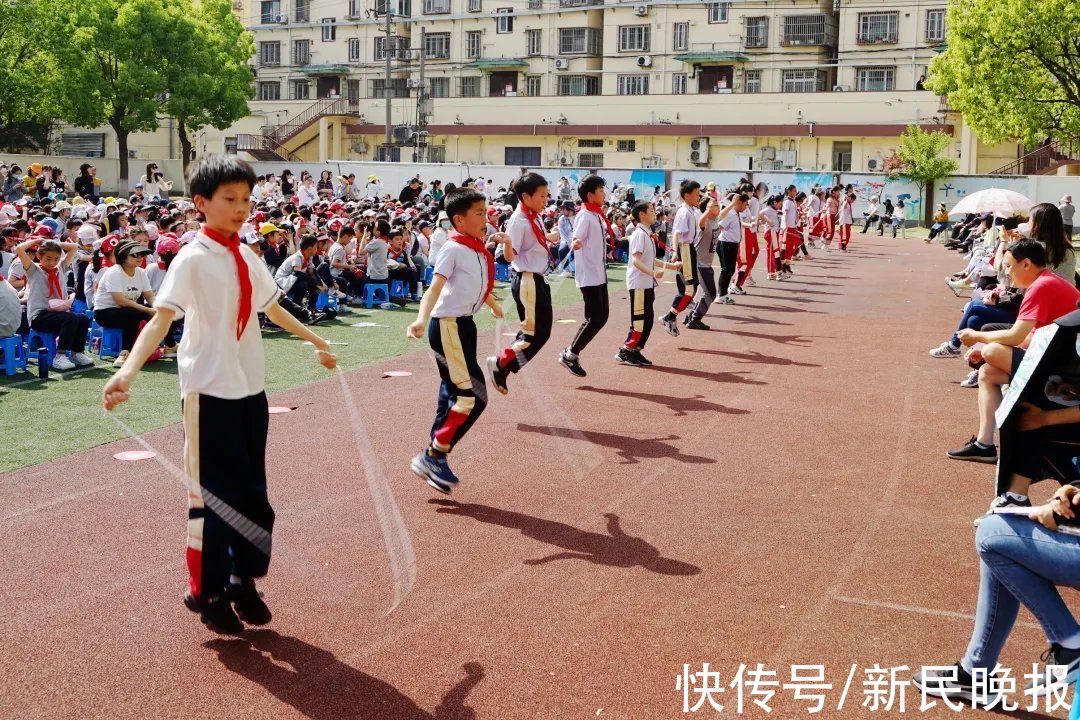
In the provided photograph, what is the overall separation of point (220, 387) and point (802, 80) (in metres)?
55.7

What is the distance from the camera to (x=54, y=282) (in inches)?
480

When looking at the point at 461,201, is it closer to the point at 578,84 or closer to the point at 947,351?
the point at 947,351

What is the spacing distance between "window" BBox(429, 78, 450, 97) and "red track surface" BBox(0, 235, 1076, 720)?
5527cm

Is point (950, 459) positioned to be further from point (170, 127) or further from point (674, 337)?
point (170, 127)

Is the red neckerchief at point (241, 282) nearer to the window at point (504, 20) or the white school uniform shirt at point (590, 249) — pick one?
the white school uniform shirt at point (590, 249)

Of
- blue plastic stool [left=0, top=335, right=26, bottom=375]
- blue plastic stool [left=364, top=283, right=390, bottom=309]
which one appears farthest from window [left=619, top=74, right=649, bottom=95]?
blue plastic stool [left=0, top=335, right=26, bottom=375]

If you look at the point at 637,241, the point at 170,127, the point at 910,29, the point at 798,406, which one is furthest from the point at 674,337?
the point at 170,127

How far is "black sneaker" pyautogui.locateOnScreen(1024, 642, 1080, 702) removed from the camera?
13.9ft

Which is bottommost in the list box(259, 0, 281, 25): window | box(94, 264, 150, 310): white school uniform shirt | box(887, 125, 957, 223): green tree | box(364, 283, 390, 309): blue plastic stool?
box(364, 283, 390, 309): blue plastic stool

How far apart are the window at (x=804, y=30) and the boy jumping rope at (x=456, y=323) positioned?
52.5 metres

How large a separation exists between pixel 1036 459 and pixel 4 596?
5.42m

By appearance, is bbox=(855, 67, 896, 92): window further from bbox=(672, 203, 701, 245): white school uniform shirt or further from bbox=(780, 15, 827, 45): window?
bbox=(672, 203, 701, 245): white school uniform shirt

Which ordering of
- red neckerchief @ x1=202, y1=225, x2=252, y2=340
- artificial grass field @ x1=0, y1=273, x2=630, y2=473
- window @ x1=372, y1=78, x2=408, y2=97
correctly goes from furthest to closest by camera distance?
window @ x1=372, y1=78, x2=408, y2=97 → artificial grass field @ x1=0, y1=273, x2=630, y2=473 → red neckerchief @ x1=202, y1=225, x2=252, y2=340

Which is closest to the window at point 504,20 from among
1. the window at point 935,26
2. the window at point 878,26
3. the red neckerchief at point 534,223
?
the window at point 878,26
